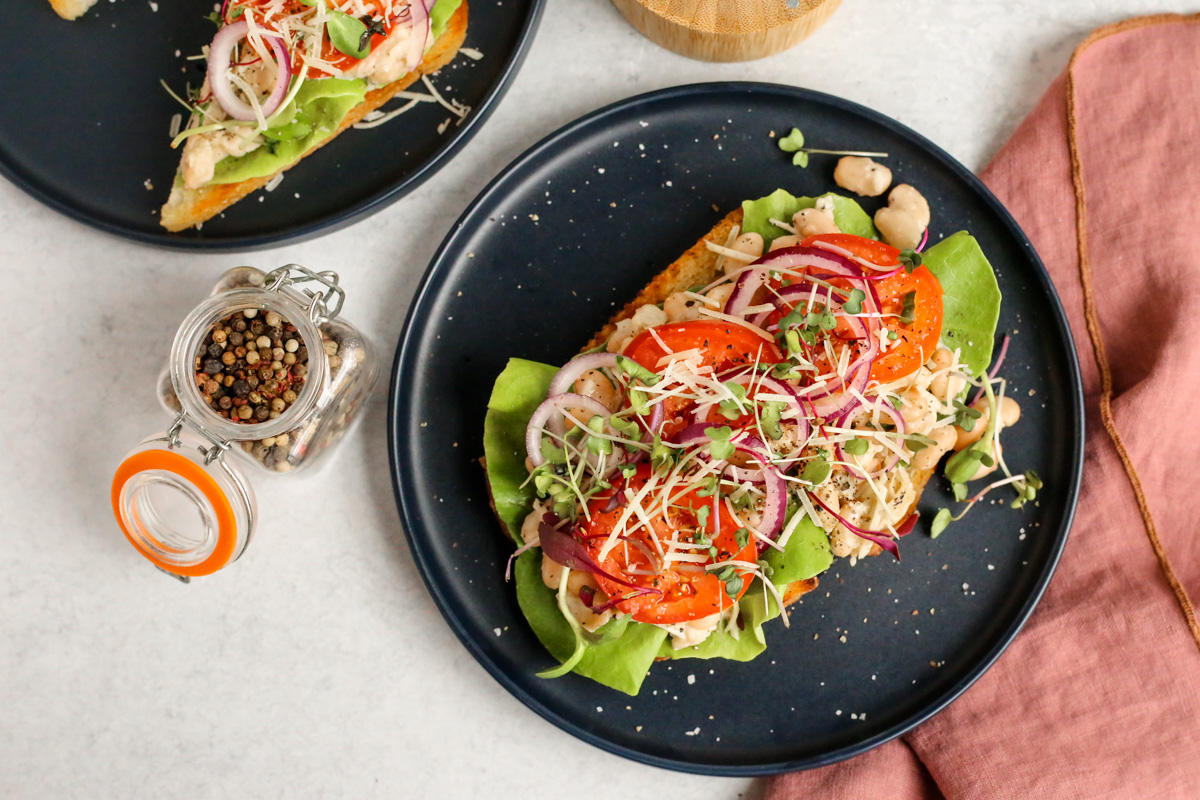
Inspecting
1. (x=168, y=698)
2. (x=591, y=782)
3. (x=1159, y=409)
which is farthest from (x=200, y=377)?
(x=1159, y=409)

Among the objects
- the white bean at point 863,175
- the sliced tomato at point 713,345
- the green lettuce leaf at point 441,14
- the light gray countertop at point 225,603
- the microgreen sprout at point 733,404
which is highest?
the green lettuce leaf at point 441,14

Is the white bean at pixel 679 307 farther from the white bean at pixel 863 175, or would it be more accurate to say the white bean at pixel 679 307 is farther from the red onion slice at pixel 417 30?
the red onion slice at pixel 417 30

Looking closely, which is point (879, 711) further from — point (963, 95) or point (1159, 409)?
point (963, 95)

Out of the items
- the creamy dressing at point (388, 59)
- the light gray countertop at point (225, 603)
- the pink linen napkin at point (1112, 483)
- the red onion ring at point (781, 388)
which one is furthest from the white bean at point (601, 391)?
the pink linen napkin at point (1112, 483)

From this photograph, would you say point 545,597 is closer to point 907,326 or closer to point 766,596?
point 766,596

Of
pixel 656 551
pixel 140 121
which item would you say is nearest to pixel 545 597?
pixel 656 551

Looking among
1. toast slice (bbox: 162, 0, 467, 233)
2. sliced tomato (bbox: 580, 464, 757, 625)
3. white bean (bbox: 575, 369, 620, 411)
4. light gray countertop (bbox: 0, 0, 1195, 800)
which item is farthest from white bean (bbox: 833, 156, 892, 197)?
toast slice (bbox: 162, 0, 467, 233)
